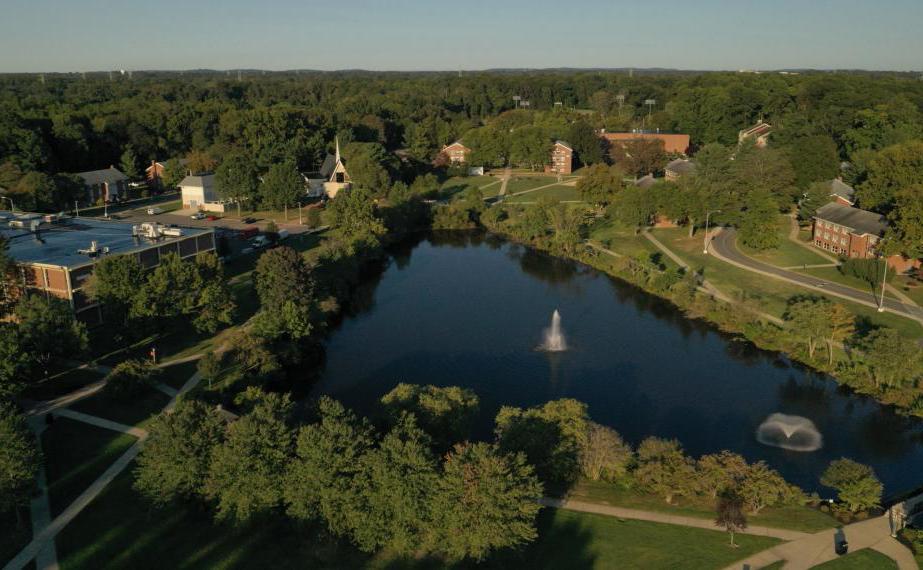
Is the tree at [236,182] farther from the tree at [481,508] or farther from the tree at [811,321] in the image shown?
the tree at [481,508]

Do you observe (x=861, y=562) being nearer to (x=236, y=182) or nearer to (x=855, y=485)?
(x=855, y=485)

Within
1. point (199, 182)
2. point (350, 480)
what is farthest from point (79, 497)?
point (199, 182)

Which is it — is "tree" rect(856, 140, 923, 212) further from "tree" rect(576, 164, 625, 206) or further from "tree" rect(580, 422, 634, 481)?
"tree" rect(580, 422, 634, 481)

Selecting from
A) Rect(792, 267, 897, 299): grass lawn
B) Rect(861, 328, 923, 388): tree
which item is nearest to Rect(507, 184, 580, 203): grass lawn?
Rect(792, 267, 897, 299): grass lawn

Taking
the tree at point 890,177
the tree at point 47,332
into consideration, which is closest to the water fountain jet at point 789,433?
the tree at point 890,177

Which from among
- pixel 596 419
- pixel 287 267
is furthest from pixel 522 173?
pixel 596 419

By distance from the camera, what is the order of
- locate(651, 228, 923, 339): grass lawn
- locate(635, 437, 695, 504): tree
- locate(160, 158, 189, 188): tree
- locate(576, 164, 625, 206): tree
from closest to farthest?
1. locate(635, 437, 695, 504): tree
2. locate(651, 228, 923, 339): grass lawn
3. locate(576, 164, 625, 206): tree
4. locate(160, 158, 189, 188): tree

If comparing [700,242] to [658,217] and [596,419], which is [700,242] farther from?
[596,419]
